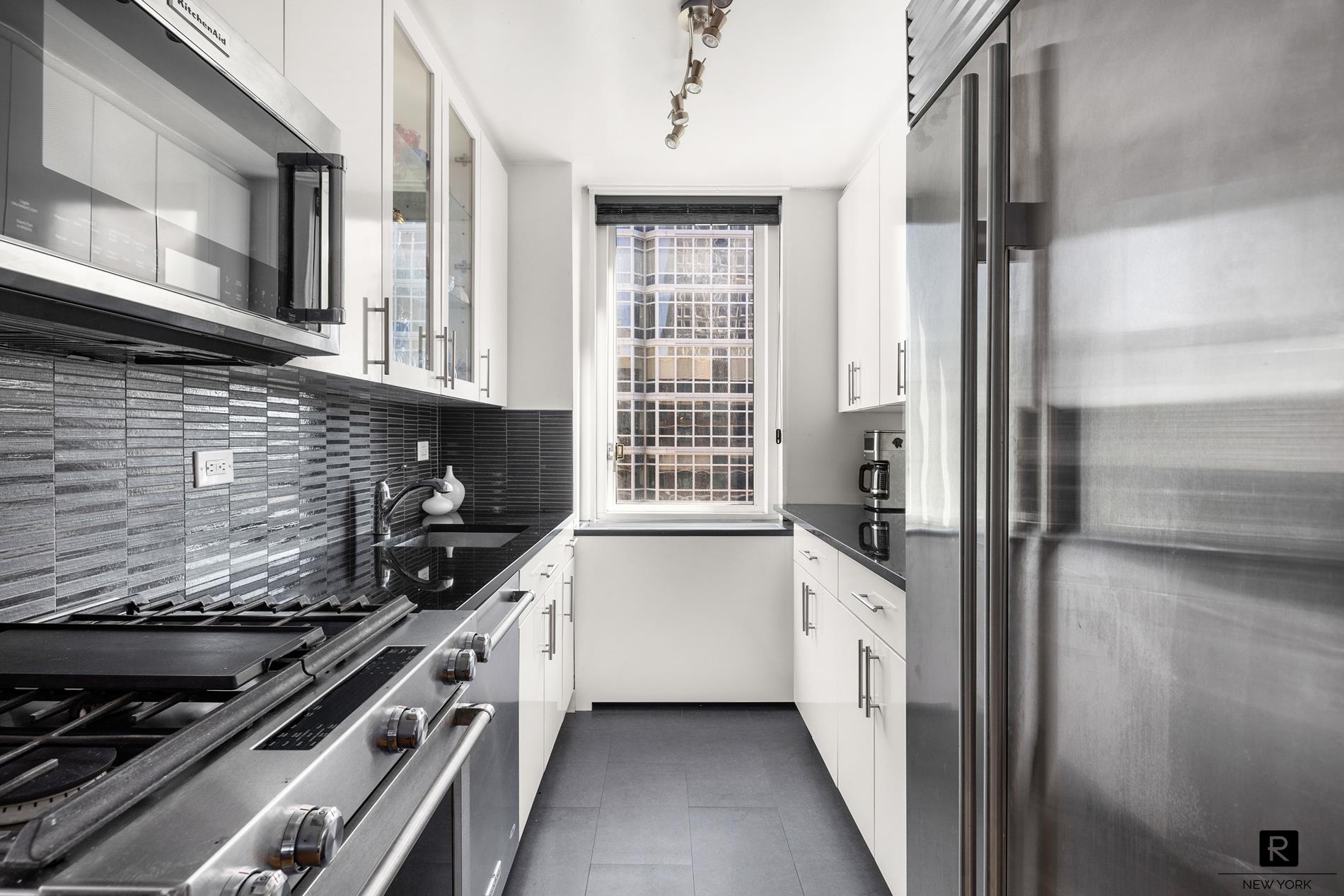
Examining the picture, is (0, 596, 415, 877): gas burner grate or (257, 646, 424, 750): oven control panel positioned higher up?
(0, 596, 415, 877): gas burner grate

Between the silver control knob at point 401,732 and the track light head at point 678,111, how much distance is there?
201 centimetres

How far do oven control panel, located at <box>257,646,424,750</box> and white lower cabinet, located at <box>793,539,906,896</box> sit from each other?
1.04m

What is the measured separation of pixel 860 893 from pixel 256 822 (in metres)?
1.75

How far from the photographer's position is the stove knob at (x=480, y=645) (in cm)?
130

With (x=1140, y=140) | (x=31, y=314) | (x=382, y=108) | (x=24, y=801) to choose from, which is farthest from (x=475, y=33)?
(x=24, y=801)

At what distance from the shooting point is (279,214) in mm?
1048

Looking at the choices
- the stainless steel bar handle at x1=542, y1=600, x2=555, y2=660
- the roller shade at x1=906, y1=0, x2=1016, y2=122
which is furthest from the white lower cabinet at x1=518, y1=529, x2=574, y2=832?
the roller shade at x1=906, y1=0, x2=1016, y2=122

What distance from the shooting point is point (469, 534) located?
254 centimetres

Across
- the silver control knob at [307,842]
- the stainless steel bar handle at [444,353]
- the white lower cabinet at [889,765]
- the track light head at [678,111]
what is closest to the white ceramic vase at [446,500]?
the stainless steel bar handle at [444,353]

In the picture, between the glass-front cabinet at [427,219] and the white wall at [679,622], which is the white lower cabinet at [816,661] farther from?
the glass-front cabinet at [427,219]

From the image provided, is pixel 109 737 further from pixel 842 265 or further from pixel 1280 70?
pixel 842 265

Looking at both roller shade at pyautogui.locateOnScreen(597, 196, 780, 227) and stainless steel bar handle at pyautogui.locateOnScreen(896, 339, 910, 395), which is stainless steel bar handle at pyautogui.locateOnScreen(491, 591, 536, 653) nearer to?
stainless steel bar handle at pyautogui.locateOnScreen(896, 339, 910, 395)

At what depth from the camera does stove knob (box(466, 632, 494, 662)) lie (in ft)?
4.25

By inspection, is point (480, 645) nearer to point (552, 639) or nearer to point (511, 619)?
point (511, 619)
